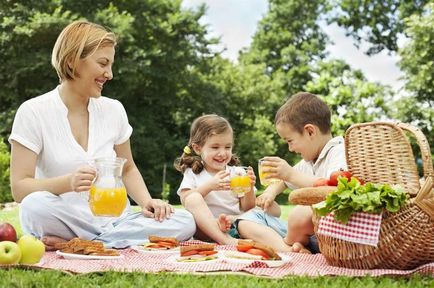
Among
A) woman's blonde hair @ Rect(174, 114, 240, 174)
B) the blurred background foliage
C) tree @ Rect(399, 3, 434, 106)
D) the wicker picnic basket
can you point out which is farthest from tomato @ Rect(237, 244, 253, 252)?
tree @ Rect(399, 3, 434, 106)

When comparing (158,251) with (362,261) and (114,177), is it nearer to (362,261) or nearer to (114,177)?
(114,177)

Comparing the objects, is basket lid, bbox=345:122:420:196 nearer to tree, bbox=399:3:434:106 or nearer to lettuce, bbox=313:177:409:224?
lettuce, bbox=313:177:409:224

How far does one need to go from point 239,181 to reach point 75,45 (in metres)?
1.41

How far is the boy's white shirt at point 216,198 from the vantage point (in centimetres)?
507

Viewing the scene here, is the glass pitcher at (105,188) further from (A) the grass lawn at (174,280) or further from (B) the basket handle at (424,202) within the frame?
(B) the basket handle at (424,202)

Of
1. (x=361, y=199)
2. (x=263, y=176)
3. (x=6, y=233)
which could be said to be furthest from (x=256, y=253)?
(x=6, y=233)

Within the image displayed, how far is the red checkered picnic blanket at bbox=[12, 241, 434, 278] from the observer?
3350 mm

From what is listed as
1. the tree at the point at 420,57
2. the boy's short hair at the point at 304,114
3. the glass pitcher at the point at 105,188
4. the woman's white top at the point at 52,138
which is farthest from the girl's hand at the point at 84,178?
the tree at the point at 420,57

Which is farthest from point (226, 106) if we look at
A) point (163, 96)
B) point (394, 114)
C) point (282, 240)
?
point (282, 240)

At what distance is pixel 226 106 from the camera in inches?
957

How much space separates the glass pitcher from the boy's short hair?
4.13 ft

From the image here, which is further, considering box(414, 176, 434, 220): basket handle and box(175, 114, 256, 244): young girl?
box(175, 114, 256, 244): young girl

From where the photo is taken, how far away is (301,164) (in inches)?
181

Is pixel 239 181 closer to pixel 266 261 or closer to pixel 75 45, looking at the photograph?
pixel 266 261
